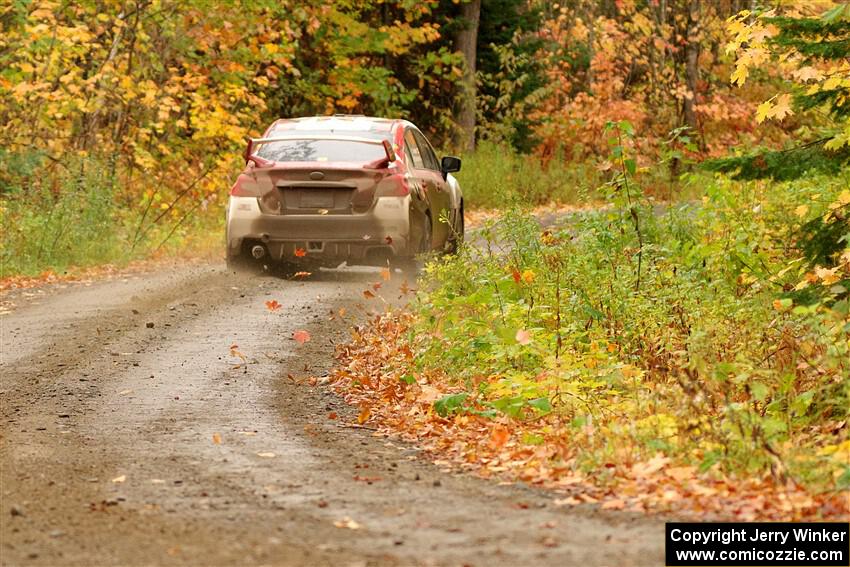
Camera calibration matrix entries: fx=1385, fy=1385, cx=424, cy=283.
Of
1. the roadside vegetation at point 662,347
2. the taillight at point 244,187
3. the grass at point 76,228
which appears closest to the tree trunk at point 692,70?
the grass at point 76,228

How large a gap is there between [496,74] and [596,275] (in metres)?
22.2

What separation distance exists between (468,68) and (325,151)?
16.6 meters

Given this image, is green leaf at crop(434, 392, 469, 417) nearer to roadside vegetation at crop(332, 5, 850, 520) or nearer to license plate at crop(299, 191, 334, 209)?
roadside vegetation at crop(332, 5, 850, 520)

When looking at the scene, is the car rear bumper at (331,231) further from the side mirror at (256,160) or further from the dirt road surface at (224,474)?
the dirt road surface at (224,474)

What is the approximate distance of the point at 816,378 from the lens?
955 centimetres

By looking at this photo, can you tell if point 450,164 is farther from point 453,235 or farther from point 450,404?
point 450,404

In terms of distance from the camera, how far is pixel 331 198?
16141mm

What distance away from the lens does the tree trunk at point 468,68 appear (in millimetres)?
32344

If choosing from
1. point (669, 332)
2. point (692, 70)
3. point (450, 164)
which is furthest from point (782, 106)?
point (692, 70)

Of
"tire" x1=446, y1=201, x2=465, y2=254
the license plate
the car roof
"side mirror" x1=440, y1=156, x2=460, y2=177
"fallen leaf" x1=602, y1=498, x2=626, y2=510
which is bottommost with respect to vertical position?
"tire" x1=446, y1=201, x2=465, y2=254

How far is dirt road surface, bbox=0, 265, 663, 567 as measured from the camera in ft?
19.7

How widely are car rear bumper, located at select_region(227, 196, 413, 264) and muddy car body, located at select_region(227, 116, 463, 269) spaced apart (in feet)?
0.04

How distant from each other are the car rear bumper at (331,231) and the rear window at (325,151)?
0.59 meters

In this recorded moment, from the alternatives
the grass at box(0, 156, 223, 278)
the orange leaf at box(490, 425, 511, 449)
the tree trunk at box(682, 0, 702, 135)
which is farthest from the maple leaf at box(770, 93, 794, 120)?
the tree trunk at box(682, 0, 702, 135)
